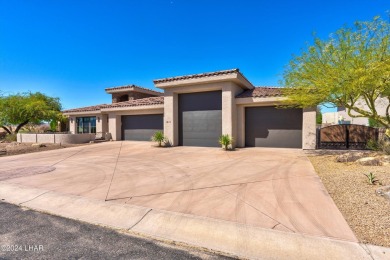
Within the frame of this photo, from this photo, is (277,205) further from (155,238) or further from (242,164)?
(242,164)

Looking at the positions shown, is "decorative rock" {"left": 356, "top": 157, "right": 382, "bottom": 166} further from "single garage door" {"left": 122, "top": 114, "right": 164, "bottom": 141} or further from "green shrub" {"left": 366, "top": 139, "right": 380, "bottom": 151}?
"single garage door" {"left": 122, "top": 114, "right": 164, "bottom": 141}

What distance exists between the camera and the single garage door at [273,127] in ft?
49.6

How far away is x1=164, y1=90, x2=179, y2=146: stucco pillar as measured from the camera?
1734cm

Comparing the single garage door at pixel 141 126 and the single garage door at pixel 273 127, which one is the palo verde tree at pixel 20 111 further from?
the single garage door at pixel 273 127

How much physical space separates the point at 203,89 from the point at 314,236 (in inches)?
544

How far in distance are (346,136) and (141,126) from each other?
17.9 meters

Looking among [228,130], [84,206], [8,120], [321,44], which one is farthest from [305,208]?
[8,120]

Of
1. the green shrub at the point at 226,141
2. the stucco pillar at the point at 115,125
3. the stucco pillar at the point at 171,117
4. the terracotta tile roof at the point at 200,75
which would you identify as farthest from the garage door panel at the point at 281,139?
the stucco pillar at the point at 115,125

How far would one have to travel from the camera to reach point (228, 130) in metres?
15.4

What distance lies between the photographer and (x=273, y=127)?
15.7 metres

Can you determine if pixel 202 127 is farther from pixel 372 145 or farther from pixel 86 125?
pixel 86 125

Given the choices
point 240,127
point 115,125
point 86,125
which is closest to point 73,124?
point 86,125

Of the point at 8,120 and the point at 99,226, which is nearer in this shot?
the point at 99,226

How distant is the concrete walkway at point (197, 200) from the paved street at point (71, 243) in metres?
0.30
